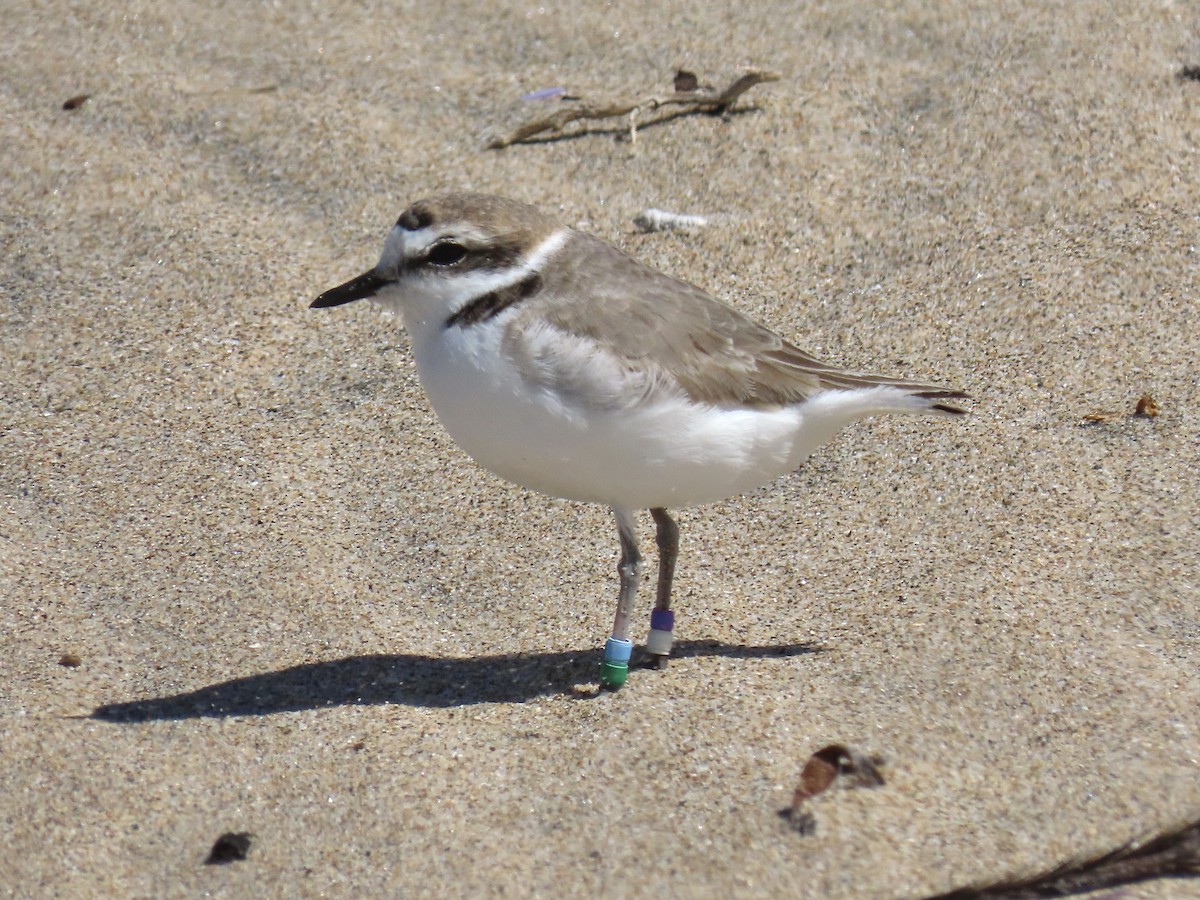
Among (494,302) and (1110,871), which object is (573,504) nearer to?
(494,302)

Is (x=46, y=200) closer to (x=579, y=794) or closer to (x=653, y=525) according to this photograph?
(x=653, y=525)

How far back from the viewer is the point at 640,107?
6285 millimetres

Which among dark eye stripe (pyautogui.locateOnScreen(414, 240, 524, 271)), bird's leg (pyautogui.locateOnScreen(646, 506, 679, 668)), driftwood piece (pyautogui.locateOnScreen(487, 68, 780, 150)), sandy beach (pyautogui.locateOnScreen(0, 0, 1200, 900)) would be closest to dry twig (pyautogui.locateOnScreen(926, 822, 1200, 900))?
sandy beach (pyautogui.locateOnScreen(0, 0, 1200, 900))

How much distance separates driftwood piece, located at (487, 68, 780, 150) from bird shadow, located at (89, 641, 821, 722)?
9.65ft

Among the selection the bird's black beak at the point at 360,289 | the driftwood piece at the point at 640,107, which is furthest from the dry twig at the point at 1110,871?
the driftwood piece at the point at 640,107

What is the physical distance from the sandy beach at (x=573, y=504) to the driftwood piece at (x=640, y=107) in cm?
10

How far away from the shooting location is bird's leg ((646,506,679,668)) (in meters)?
3.87

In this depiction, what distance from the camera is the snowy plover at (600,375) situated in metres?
3.44

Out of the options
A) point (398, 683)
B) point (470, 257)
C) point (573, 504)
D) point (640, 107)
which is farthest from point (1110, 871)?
point (640, 107)

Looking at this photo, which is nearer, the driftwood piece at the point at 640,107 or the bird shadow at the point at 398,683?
the bird shadow at the point at 398,683

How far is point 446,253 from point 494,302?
7.4 inches

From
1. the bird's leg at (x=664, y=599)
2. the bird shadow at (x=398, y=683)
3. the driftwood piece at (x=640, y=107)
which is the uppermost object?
the driftwood piece at (x=640, y=107)

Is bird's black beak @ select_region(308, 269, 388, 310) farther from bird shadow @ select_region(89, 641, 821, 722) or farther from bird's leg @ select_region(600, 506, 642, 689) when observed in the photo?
bird shadow @ select_region(89, 641, 821, 722)

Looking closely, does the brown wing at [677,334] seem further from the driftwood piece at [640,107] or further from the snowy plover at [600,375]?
the driftwood piece at [640,107]
